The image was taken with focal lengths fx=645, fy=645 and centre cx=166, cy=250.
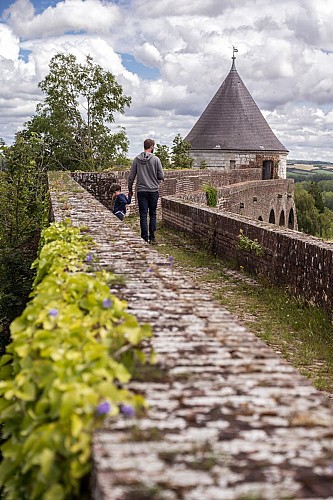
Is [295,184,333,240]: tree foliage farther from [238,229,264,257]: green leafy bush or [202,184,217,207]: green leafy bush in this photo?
[238,229,264,257]: green leafy bush

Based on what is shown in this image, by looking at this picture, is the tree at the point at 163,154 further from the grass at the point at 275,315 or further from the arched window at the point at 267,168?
the grass at the point at 275,315

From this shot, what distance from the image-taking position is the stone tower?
159ft

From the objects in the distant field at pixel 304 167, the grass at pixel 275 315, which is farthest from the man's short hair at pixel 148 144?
the distant field at pixel 304 167

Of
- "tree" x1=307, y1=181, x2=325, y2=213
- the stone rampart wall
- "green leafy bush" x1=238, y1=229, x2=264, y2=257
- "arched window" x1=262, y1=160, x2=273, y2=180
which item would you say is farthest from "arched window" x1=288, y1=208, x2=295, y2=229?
"green leafy bush" x1=238, y1=229, x2=264, y2=257

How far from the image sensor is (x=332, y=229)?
7012cm

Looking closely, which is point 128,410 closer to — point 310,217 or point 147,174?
point 147,174

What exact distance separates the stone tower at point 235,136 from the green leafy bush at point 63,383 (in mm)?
45388

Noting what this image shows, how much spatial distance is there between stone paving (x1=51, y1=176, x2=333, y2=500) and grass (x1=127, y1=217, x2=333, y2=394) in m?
2.90

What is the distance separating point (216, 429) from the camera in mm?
2031

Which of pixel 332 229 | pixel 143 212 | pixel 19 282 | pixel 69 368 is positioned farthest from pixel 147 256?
pixel 332 229

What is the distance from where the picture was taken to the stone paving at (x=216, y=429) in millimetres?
1754

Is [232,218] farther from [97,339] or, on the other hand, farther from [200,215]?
[97,339]

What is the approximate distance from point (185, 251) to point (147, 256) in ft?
23.0

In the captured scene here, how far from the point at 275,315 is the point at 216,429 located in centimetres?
564
